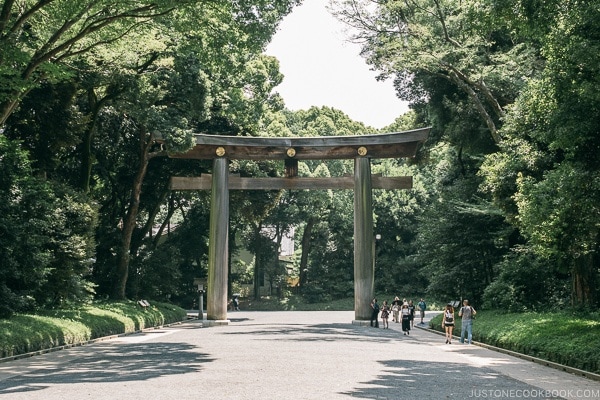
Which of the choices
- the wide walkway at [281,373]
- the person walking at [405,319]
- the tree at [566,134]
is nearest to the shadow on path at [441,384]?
the wide walkway at [281,373]

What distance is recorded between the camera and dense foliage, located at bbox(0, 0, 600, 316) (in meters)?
17.3

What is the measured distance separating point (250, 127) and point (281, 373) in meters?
27.9

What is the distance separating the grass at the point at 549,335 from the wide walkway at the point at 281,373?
544mm

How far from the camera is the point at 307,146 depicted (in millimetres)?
34031

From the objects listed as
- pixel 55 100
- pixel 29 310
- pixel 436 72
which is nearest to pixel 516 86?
pixel 436 72

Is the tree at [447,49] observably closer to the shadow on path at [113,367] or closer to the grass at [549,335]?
the grass at [549,335]

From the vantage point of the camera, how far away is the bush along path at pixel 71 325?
712 inches

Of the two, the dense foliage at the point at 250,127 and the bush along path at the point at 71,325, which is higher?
the dense foliage at the point at 250,127

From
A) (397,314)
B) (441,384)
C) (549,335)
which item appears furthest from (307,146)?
(441,384)

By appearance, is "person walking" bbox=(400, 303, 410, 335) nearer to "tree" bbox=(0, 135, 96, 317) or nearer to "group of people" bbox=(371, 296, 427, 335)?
"group of people" bbox=(371, 296, 427, 335)

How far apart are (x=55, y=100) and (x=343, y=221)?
42757 millimetres

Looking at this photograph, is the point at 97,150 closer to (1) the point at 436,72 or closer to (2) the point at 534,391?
(1) the point at 436,72

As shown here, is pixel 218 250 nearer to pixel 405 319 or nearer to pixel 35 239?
pixel 405 319

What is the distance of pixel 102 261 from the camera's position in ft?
119
